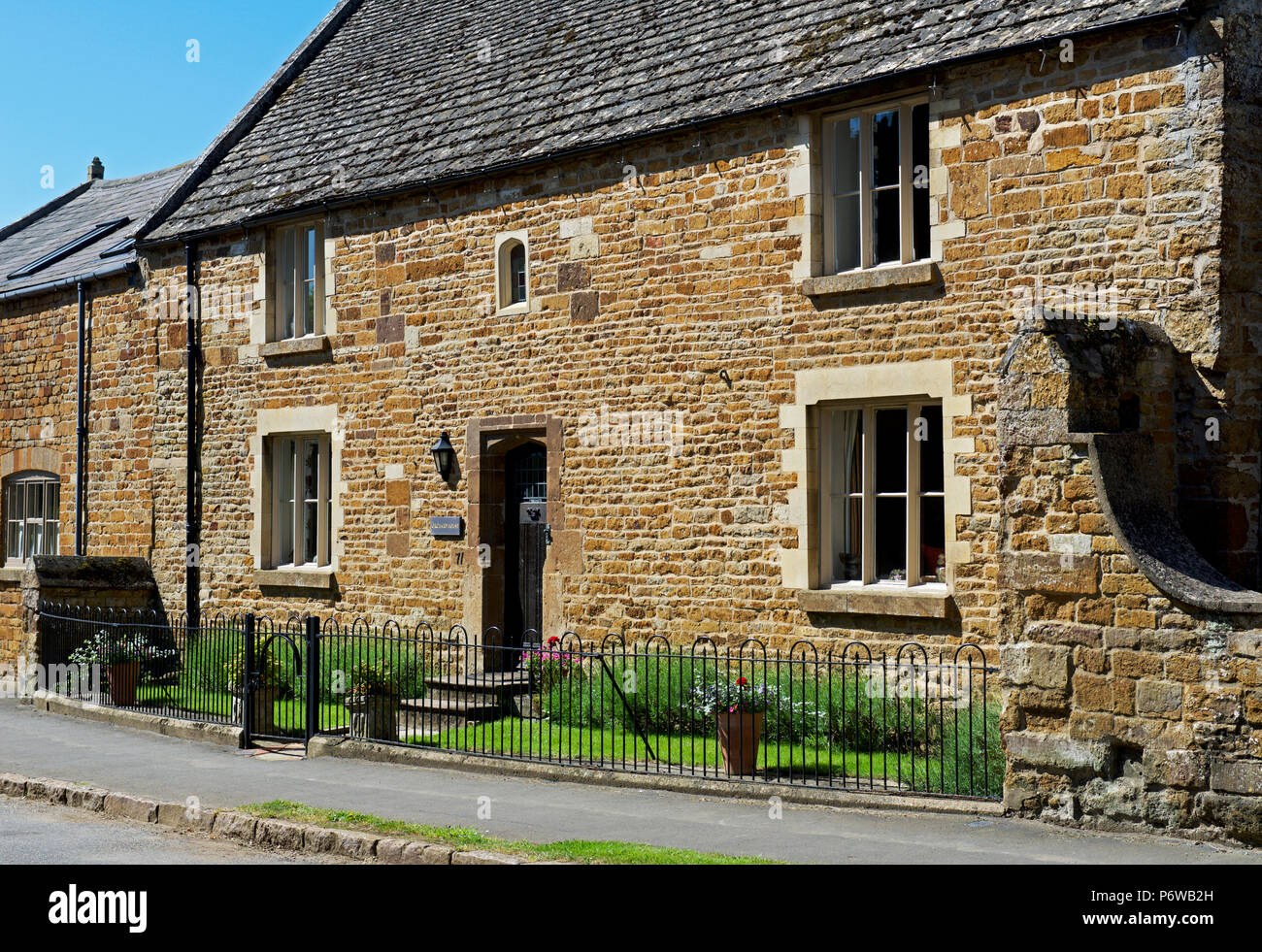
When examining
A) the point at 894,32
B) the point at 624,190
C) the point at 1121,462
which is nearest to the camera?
the point at 1121,462

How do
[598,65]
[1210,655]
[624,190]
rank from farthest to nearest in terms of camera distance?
[598,65]
[624,190]
[1210,655]

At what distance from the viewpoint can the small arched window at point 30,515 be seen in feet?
67.4

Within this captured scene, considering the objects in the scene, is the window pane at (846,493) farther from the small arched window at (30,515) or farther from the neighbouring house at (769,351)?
the small arched window at (30,515)

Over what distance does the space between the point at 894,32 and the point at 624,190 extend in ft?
10.4

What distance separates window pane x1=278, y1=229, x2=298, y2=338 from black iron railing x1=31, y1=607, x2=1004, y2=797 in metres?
4.08

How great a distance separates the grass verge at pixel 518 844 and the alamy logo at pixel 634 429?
5.45m

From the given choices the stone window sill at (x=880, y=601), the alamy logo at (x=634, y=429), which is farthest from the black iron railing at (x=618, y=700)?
the alamy logo at (x=634, y=429)

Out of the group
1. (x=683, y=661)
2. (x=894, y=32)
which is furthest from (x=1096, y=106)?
(x=683, y=661)

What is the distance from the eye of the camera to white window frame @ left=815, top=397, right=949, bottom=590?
11.4 metres

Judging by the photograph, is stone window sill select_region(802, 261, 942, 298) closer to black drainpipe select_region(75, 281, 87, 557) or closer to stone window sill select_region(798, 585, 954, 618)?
stone window sill select_region(798, 585, 954, 618)

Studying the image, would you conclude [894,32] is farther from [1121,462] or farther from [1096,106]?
[1121,462]

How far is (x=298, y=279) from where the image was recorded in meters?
17.1

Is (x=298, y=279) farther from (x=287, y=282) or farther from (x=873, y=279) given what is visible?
(x=873, y=279)

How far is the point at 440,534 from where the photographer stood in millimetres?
15086
